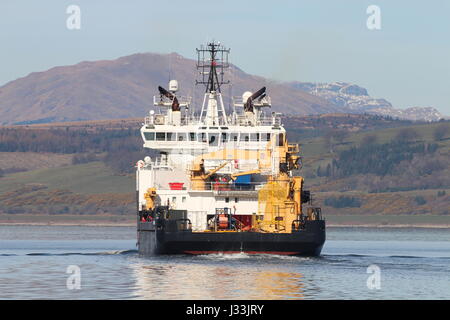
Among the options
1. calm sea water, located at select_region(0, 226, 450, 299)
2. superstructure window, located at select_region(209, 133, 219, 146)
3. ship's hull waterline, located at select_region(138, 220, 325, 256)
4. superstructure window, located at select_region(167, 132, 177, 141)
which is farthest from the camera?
superstructure window, located at select_region(167, 132, 177, 141)

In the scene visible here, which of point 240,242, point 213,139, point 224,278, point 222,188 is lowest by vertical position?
point 224,278

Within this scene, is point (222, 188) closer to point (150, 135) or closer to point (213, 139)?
point (213, 139)

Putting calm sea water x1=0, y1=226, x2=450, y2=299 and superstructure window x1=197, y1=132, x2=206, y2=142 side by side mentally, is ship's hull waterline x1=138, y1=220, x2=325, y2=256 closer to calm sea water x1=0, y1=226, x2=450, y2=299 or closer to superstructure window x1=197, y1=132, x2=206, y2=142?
calm sea water x1=0, y1=226, x2=450, y2=299

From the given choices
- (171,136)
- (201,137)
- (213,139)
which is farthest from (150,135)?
(213,139)

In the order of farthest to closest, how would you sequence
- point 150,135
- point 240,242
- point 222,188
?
1. point 150,135
2. point 222,188
3. point 240,242

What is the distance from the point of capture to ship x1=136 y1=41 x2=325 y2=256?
62.6 meters

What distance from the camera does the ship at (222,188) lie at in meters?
62.6

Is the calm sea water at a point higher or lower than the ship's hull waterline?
lower

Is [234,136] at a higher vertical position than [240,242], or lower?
higher

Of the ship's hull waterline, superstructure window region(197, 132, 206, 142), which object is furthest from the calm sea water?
superstructure window region(197, 132, 206, 142)

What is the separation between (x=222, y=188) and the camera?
216ft
